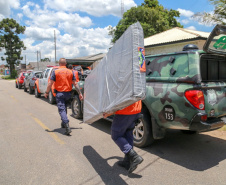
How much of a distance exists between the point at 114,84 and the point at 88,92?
133 centimetres

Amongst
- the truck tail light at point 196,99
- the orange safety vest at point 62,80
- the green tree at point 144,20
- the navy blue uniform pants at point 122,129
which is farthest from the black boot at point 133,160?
the green tree at point 144,20

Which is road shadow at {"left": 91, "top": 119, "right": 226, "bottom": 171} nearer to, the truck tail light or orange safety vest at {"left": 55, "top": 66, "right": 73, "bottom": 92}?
the truck tail light

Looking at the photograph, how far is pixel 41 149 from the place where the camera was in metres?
4.31

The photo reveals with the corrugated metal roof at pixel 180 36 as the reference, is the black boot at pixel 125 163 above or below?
below

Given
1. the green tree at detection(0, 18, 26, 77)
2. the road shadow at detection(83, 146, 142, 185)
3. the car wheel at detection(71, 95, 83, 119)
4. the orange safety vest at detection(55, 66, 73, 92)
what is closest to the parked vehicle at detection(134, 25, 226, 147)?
the road shadow at detection(83, 146, 142, 185)

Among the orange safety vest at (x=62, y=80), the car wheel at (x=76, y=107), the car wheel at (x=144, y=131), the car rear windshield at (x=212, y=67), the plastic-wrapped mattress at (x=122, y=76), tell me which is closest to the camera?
the plastic-wrapped mattress at (x=122, y=76)

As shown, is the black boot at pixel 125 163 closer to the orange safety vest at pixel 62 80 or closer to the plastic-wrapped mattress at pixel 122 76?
the plastic-wrapped mattress at pixel 122 76

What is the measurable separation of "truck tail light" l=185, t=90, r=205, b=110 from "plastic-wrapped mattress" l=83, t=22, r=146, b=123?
3.63 feet

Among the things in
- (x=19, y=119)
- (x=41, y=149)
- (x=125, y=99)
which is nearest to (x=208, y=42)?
(x=125, y=99)

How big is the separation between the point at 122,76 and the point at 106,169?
1601mm

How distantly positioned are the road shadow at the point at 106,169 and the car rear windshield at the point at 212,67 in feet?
7.58

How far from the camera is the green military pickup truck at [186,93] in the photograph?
3.46m

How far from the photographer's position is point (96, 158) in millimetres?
3885

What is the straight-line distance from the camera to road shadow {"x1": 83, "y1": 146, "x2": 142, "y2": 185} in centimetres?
313
